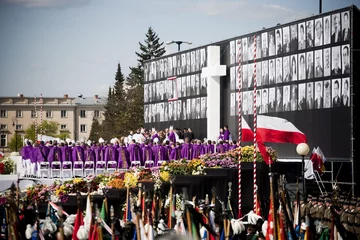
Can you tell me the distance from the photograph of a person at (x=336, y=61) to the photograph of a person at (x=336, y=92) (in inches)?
13.8

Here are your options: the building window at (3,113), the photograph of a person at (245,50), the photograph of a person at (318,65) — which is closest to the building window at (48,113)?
the building window at (3,113)

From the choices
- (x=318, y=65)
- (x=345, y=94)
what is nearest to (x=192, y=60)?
(x=318, y=65)

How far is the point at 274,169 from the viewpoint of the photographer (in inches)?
1129

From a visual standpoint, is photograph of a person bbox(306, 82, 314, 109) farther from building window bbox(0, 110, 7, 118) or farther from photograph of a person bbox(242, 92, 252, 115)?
building window bbox(0, 110, 7, 118)

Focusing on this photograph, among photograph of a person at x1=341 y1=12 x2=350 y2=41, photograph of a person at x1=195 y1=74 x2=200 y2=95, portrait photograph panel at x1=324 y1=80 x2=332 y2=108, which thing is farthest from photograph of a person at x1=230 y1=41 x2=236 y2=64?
photograph of a person at x1=341 y1=12 x2=350 y2=41

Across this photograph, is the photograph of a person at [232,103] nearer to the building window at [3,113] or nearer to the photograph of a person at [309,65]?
the photograph of a person at [309,65]

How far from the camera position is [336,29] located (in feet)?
111

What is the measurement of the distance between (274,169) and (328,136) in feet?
20.4

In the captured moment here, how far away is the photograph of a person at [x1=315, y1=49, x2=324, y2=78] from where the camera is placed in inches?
1378

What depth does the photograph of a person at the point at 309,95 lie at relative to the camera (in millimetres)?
35562

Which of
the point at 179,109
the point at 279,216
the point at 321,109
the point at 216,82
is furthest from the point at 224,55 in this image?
the point at 279,216

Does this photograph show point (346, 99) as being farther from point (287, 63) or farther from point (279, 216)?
point (279, 216)

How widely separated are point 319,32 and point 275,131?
8.21 m

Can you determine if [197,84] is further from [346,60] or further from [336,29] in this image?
[346,60]
